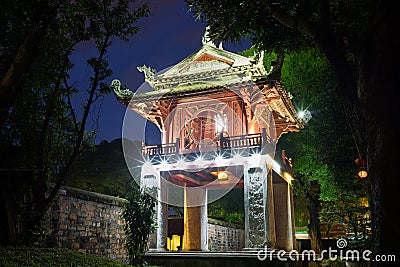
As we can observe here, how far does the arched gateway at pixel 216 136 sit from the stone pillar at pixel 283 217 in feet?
0.13

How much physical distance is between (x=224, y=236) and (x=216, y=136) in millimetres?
6726

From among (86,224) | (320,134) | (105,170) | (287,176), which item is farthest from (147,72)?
(105,170)

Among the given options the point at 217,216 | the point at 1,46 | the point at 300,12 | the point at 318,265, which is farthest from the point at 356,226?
the point at 217,216

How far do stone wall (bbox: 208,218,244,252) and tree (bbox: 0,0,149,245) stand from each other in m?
8.55

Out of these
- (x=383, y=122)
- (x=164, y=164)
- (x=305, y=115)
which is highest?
(x=305, y=115)

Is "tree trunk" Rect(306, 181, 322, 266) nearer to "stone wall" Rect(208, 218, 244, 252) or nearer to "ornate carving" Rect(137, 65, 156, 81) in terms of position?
"stone wall" Rect(208, 218, 244, 252)

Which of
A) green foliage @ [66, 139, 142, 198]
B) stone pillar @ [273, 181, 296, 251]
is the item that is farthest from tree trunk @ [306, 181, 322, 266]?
green foliage @ [66, 139, 142, 198]

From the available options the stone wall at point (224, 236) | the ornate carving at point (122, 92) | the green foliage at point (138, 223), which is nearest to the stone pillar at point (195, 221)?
the stone wall at point (224, 236)

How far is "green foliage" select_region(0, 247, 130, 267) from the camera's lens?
620 cm

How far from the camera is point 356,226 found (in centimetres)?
1002

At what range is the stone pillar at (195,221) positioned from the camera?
15.6 m

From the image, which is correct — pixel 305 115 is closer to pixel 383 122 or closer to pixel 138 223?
pixel 138 223

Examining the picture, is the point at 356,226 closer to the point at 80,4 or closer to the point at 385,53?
the point at 385,53

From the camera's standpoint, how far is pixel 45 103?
9.66m
